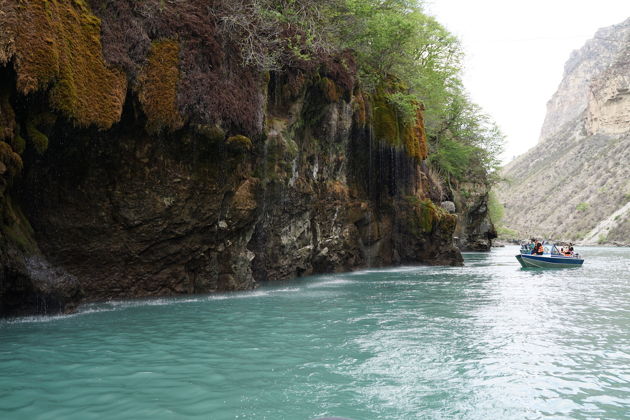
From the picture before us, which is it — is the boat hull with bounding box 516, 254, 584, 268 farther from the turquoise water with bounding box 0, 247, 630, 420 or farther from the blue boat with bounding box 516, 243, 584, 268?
the turquoise water with bounding box 0, 247, 630, 420

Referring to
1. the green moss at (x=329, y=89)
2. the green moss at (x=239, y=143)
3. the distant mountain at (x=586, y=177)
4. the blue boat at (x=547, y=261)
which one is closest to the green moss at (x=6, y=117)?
the green moss at (x=239, y=143)

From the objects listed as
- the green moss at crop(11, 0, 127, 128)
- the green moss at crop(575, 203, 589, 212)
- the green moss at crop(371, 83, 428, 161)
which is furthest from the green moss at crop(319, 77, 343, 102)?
the green moss at crop(575, 203, 589, 212)

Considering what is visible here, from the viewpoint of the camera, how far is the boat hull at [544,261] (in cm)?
2773

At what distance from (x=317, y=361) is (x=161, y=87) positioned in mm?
8466

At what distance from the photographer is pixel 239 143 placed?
45.7ft

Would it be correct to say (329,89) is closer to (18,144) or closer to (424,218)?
(424,218)

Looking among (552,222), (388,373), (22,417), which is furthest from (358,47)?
(552,222)

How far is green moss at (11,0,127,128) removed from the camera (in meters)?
9.06

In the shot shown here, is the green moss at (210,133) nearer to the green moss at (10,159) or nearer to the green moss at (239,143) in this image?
the green moss at (239,143)

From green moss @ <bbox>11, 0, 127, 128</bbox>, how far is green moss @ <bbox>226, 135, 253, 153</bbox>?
3.41m

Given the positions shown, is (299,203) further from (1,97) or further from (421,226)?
(1,97)

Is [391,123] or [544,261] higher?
[391,123]

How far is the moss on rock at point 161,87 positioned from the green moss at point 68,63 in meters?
0.71

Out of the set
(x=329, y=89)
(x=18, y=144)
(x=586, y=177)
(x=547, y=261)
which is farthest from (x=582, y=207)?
(x=18, y=144)
